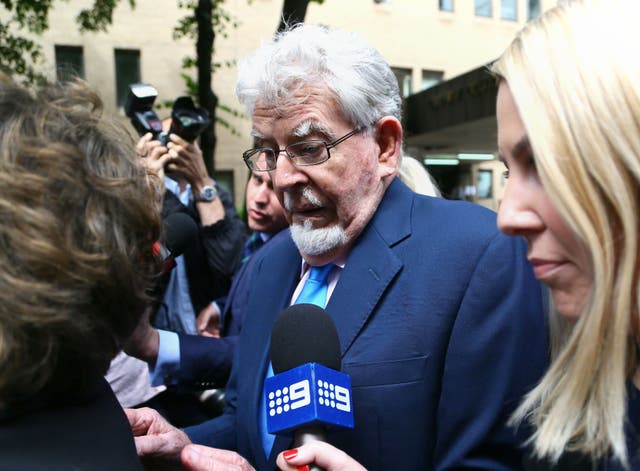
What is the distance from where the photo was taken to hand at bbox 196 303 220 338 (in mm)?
3318

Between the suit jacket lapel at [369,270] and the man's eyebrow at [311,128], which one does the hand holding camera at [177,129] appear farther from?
the suit jacket lapel at [369,270]

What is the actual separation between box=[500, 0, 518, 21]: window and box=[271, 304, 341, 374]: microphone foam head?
2185 cm

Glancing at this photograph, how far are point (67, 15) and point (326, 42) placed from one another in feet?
52.3

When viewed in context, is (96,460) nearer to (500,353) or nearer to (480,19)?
(500,353)

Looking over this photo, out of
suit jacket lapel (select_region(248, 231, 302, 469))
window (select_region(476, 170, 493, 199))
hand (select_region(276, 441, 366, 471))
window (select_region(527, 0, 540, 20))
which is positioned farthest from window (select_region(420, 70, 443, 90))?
hand (select_region(276, 441, 366, 471))

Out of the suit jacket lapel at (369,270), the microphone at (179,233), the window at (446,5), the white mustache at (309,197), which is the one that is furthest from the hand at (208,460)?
the window at (446,5)

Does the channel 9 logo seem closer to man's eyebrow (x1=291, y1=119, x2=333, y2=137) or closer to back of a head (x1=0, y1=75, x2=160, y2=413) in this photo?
→ back of a head (x1=0, y1=75, x2=160, y2=413)

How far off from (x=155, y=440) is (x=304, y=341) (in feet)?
1.58

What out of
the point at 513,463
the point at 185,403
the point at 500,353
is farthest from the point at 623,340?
the point at 185,403

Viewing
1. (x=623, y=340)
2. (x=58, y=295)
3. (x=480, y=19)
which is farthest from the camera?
(x=480, y=19)

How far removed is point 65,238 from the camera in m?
1.00

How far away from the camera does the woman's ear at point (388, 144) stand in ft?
6.14

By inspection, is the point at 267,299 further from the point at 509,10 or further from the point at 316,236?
the point at 509,10

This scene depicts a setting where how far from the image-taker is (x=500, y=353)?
151 cm
